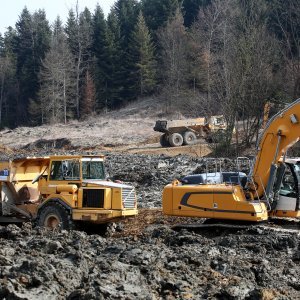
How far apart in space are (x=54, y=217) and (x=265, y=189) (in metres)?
5.21

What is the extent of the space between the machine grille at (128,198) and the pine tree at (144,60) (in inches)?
2057

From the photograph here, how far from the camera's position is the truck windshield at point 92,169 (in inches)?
558

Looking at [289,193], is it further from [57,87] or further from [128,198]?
[57,87]

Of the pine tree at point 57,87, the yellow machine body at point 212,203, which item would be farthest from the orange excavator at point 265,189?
the pine tree at point 57,87

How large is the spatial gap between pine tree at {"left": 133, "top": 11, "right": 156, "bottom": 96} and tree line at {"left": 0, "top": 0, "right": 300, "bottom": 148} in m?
0.12

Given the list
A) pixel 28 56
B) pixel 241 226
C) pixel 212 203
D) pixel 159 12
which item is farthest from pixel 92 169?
pixel 28 56

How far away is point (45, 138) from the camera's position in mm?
50594

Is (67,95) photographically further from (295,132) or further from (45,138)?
(295,132)

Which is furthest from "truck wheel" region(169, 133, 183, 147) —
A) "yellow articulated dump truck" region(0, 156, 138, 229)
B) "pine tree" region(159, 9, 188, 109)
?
"yellow articulated dump truck" region(0, 156, 138, 229)

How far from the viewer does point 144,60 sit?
217ft

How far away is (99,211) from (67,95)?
56162 millimetres

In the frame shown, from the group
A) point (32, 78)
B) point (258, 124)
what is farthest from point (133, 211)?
point (32, 78)

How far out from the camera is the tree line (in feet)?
182

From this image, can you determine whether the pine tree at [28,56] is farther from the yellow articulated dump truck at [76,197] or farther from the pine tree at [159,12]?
the yellow articulated dump truck at [76,197]
